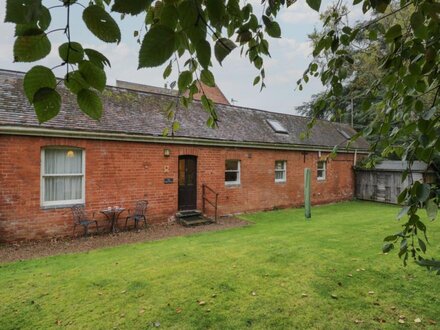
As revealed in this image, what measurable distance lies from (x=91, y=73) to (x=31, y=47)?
0.15 meters

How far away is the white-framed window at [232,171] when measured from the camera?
13.0 m

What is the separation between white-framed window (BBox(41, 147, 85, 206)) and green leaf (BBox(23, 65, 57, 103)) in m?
9.30

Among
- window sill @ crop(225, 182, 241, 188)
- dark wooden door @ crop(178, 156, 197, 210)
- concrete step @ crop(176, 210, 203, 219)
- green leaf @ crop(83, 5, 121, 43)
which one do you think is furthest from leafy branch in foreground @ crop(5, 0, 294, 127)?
window sill @ crop(225, 182, 241, 188)

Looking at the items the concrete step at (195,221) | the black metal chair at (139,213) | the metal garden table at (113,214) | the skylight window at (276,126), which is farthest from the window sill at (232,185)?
the metal garden table at (113,214)

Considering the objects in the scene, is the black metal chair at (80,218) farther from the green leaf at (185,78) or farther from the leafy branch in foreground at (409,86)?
the green leaf at (185,78)

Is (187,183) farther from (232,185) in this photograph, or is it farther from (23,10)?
(23,10)

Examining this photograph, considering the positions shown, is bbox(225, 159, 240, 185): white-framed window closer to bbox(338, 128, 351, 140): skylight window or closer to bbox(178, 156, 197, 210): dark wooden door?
bbox(178, 156, 197, 210): dark wooden door

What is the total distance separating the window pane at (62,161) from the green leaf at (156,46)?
9502 millimetres

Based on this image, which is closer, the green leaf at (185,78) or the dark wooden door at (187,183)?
the green leaf at (185,78)

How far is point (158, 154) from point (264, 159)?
18.2 feet

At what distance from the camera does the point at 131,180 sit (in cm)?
1027

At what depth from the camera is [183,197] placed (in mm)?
11750

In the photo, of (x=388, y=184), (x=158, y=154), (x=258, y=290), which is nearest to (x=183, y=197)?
(x=158, y=154)

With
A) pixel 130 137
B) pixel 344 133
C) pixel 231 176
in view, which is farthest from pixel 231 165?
pixel 344 133
